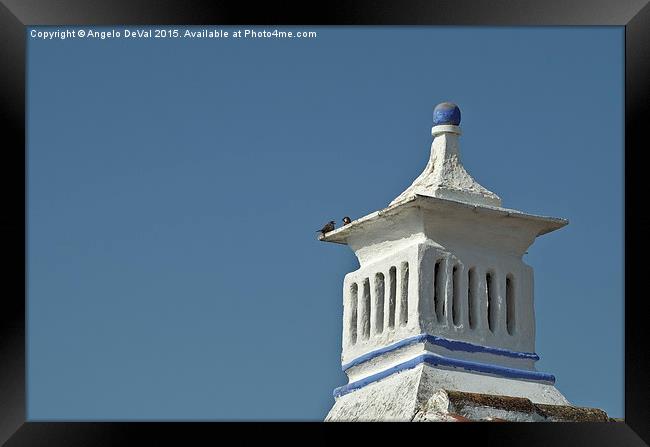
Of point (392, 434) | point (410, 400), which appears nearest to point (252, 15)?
point (392, 434)

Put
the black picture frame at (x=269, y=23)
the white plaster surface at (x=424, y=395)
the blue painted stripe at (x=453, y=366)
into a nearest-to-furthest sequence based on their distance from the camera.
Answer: the black picture frame at (x=269, y=23), the white plaster surface at (x=424, y=395), the blue painted stripe at (x=453, y=366)

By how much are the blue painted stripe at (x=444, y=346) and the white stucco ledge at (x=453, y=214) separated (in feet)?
4.87

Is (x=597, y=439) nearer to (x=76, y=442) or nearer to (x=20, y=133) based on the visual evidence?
(x=76, y=442)

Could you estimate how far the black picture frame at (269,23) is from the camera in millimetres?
21203

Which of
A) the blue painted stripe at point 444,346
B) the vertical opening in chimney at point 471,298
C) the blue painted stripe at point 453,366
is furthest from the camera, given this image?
the vertical opening in chimney at point 471,298

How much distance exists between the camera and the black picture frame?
Result: 835 inches

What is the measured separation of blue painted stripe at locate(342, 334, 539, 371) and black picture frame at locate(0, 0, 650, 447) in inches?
226

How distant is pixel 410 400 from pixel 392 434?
5.58 m

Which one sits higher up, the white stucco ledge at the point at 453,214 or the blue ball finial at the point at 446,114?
the blue ball finial at the point at 446,114

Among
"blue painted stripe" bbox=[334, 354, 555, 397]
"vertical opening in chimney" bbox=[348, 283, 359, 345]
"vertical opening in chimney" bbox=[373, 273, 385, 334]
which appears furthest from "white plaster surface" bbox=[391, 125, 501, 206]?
"blue painted stripe" bbox=[334, 354, 555, 397]

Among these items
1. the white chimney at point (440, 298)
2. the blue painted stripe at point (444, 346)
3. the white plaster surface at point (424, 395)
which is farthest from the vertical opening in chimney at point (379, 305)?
the white plaster surface at point (424, 395)

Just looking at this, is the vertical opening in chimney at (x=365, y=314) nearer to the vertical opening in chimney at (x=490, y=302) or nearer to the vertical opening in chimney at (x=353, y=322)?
the vertical opening in chimney at (x=353, y=322)

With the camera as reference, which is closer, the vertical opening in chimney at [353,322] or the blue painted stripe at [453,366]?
the blue painted stripe at [453,366]

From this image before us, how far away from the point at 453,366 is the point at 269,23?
6605mm
